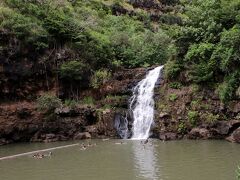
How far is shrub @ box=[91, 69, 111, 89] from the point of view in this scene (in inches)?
1614

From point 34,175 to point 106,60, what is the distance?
875 inches

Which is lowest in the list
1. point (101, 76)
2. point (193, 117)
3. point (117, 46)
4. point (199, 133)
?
point (199, 133)

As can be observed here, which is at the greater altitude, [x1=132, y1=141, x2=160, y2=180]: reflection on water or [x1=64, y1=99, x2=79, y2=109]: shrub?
[x1=64, y1=99, x2=79, y2=109]: shrub

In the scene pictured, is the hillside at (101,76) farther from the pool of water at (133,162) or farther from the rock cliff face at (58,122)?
the pool of water at (133,162)

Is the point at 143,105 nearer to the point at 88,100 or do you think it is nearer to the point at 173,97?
the point at 173,97

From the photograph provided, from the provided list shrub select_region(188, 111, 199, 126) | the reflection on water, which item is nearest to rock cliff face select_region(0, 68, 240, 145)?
shrub select_region(188, 111, 199, 126)

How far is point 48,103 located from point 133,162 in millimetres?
14768

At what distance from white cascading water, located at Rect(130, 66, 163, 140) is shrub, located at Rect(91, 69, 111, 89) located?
328cm

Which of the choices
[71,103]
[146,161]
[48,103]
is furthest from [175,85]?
[146,161]

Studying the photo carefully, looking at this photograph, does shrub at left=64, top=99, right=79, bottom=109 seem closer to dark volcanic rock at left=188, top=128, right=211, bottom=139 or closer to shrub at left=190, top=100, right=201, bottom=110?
shrub at left=190, top=100, right=201, bottom=110

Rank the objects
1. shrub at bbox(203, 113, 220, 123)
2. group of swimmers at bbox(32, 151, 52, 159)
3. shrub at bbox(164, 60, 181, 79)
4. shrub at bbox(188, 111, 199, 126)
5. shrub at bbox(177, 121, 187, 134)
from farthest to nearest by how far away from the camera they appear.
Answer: shrub at bbox(164, 60, 181, 79)
shrub at bbox(177, 121, 187, 134)
shrub at bbox(188, 111, 199, 126)
shrub at bbox(203, 113, 220, 123)
group of swimmers at bbox(32, 151, 52, 159)

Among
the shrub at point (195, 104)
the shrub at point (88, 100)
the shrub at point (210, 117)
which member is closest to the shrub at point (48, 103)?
the shrub at point (88, 100)

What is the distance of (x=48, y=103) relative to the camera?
37562 millimetres

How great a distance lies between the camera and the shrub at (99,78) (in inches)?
1614
